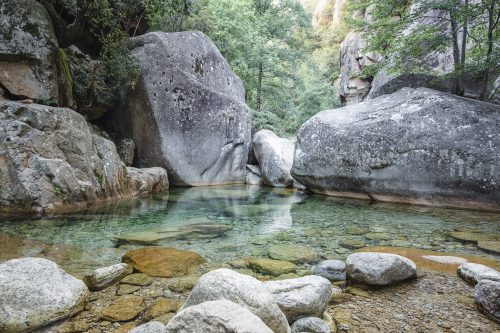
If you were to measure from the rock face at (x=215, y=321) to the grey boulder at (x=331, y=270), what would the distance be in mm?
1868

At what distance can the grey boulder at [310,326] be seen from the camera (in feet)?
6.96

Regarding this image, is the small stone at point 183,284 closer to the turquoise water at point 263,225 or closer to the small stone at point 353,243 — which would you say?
the turquoise water at point 263,225

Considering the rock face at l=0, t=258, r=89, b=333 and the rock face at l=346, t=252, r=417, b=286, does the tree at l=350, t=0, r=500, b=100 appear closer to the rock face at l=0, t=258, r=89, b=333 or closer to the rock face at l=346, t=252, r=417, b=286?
the rock face at l=346, t=252, r=417, b=286

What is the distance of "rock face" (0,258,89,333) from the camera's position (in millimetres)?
2080

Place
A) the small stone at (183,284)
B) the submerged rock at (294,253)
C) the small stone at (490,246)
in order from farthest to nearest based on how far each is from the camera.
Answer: the small stone at (490,246) → the submerged rock at (294,253) → the small stone at (183,284)

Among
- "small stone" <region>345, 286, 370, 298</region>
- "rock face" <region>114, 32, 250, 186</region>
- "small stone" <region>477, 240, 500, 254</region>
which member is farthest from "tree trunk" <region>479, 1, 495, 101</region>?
"rock face" <region>114, 32, 250, 186</region>

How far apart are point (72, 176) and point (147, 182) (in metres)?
2.96

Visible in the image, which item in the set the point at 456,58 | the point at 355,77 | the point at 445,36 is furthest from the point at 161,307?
the point at 355,77

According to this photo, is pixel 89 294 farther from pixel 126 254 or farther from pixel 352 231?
pixel 352 231

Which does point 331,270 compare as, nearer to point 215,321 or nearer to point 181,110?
point 215,321

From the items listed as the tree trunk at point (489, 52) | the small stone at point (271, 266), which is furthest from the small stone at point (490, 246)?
the tree trunk at point (489, 52)

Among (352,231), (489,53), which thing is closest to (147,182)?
(352,231)

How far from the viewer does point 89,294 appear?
2.65 metres

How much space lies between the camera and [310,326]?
7.02ft
